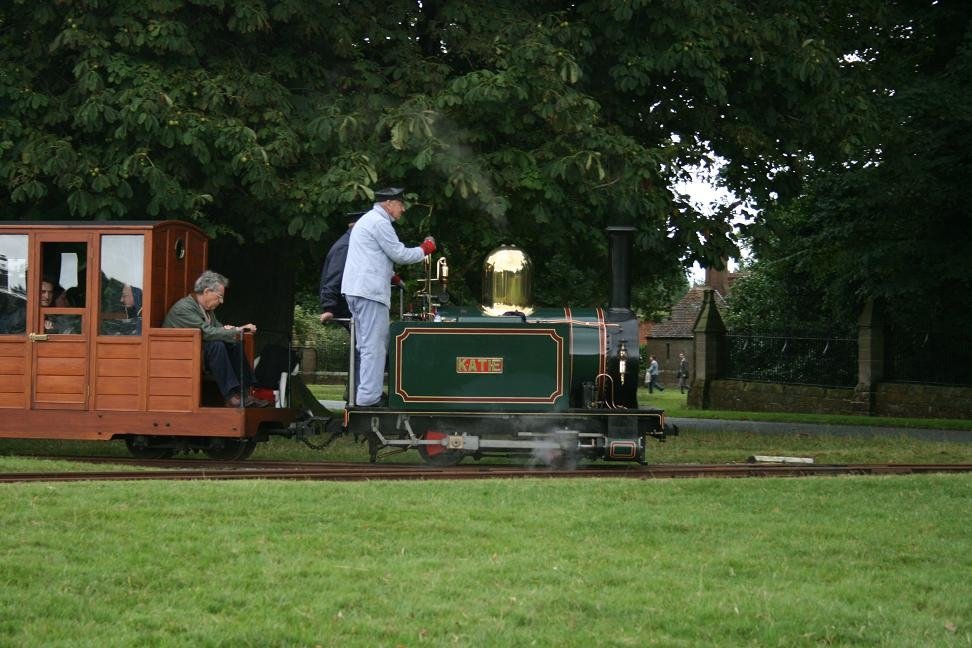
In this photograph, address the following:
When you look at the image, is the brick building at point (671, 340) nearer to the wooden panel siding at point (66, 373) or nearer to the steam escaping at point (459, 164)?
the steam escaping at point (459, 164)

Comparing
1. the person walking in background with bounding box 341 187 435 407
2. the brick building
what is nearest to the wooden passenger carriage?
the person walking in background with bounding box 341 187 435 407

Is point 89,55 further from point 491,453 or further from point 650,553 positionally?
point 650,553

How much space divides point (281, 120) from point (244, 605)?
31.9 feet

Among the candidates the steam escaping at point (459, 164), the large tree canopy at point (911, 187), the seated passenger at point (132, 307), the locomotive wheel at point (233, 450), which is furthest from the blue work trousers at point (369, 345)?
the large tree canopy at point (911, 187)

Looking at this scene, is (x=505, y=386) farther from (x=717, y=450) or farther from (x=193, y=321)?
(x=717, y=450)

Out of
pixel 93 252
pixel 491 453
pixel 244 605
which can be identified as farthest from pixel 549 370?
pixel 244 605

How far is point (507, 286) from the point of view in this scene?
39.1 feet

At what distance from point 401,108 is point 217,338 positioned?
3.98m

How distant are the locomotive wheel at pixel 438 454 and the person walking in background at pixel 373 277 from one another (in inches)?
22.8

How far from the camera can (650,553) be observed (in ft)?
23.6

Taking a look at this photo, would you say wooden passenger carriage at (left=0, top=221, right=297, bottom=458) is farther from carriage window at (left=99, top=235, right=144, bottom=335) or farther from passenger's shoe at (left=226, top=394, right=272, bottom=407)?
passenger's shoe at (left=226, top=394, right=272, bottom=407)

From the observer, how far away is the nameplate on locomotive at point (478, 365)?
1162cm

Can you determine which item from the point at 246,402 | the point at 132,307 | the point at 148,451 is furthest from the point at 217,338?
the point at 148,451

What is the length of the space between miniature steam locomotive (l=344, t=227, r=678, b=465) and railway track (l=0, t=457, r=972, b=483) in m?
0.25
